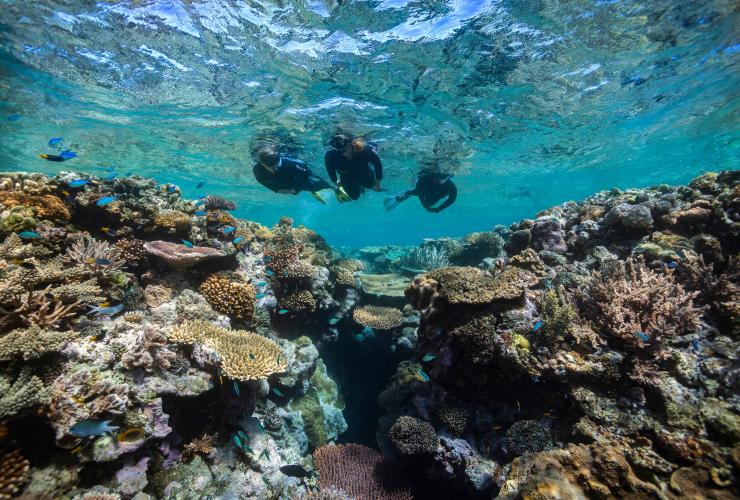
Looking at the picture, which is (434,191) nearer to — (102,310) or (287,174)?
(287,174)

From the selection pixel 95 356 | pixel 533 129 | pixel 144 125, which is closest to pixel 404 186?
pixel 533 129

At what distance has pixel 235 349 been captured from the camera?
16.6 ft

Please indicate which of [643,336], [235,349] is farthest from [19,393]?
[643,336]

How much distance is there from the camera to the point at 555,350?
514cm

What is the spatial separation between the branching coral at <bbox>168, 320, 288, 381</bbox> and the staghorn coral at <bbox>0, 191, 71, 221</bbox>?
3.65 meters

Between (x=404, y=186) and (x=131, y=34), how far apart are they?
21.8 metres

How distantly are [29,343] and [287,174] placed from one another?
5433 mm

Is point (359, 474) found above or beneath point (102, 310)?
beneath

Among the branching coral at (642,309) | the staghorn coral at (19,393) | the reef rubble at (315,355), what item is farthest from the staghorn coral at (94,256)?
the branching coral at (642,309)

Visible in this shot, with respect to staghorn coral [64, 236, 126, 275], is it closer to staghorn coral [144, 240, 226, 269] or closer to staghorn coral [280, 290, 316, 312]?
staghorn coral [144, 240, 226, 269]

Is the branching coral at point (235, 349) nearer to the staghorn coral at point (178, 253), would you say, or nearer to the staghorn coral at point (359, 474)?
the staghorn coral at point (178, 253)

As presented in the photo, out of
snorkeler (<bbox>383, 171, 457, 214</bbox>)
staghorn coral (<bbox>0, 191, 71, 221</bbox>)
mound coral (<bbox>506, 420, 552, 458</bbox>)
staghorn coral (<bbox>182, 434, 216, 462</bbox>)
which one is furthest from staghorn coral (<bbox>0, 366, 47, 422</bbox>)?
snorkeler (<bbox>383, 171, 457, 214</bbox>)

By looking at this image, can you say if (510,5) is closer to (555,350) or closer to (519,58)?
(519,58)

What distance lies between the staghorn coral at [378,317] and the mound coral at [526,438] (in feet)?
12.7
